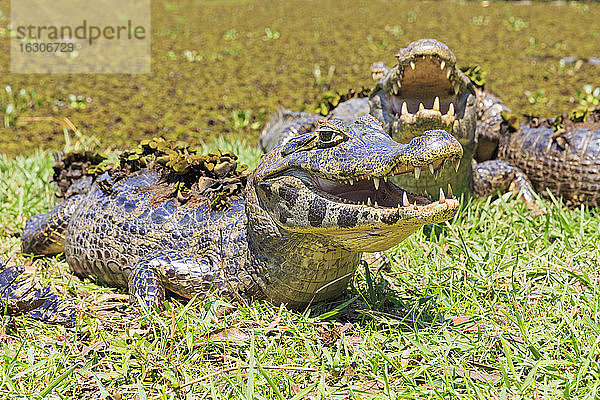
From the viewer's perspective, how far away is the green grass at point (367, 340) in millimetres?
2447

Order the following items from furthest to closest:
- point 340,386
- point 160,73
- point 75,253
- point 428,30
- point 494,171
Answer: point 428,30
point 160,73
point 494,171
point 75,253
point 340,386

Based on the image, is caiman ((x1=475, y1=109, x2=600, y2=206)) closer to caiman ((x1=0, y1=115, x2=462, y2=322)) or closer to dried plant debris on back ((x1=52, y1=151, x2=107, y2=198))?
caiman ((x1=0, y1=115, x2=462, y2=322))

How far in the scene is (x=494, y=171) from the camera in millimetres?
4688

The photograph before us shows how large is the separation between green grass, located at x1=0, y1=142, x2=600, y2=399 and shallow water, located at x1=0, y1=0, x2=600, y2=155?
243cm

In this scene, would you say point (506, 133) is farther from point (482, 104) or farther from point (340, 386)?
point (340, 386)

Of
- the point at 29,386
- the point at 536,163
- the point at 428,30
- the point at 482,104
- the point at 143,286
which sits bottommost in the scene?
the point at 29,386

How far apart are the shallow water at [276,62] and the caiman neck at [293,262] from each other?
2362 mm

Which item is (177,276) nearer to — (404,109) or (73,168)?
(73,168)

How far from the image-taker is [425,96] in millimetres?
4039

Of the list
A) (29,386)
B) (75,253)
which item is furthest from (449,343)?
(75,253)

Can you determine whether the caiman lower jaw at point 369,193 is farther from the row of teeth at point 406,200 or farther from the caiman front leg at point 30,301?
the caiman front leg at point 30,301

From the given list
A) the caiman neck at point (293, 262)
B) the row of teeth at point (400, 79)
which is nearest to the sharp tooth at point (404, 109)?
the row of teeth at point (400, 79)

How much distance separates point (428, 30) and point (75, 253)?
9.97m

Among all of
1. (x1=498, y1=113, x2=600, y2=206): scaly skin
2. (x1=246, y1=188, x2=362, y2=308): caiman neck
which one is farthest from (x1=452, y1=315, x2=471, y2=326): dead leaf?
(x1=498, y1=113, x2=600, y2=206): scaly skin
